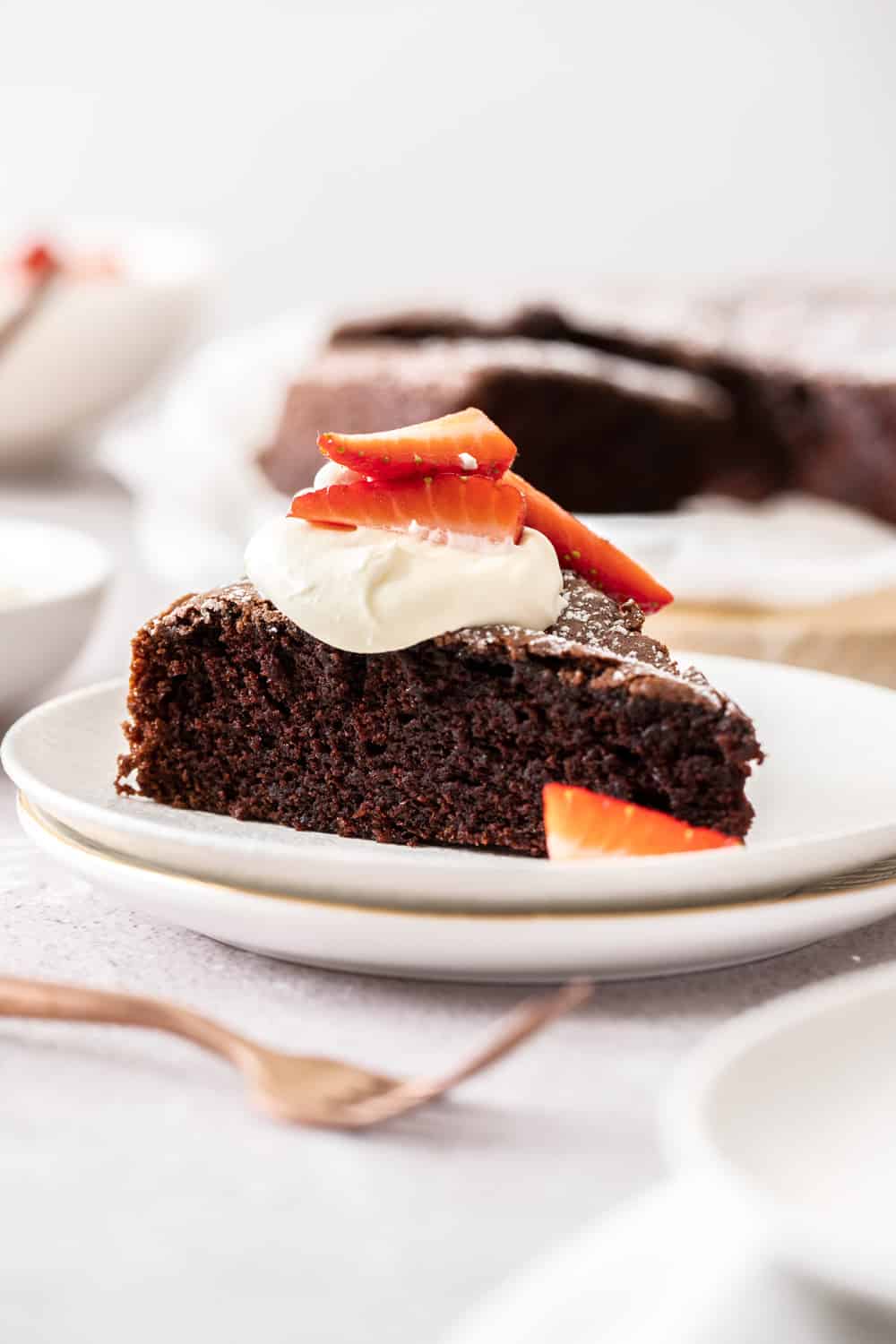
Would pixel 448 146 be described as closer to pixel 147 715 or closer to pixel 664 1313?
pixel 147 715

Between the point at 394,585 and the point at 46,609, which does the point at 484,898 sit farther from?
the point at 46,609

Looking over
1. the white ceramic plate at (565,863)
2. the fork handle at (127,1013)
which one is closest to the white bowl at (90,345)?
the white ceramic plate at (565,863)

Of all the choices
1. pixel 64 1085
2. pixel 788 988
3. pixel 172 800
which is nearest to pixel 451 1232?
pixel 64 1085

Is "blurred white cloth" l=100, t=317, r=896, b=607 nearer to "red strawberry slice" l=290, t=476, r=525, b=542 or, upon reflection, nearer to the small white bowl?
the small white bowl

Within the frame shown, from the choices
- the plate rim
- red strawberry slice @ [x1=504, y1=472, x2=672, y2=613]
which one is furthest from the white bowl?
the plate rim

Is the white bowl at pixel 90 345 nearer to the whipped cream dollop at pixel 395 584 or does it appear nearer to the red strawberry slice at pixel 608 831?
the whipped cream dollop at pixel 395 584
